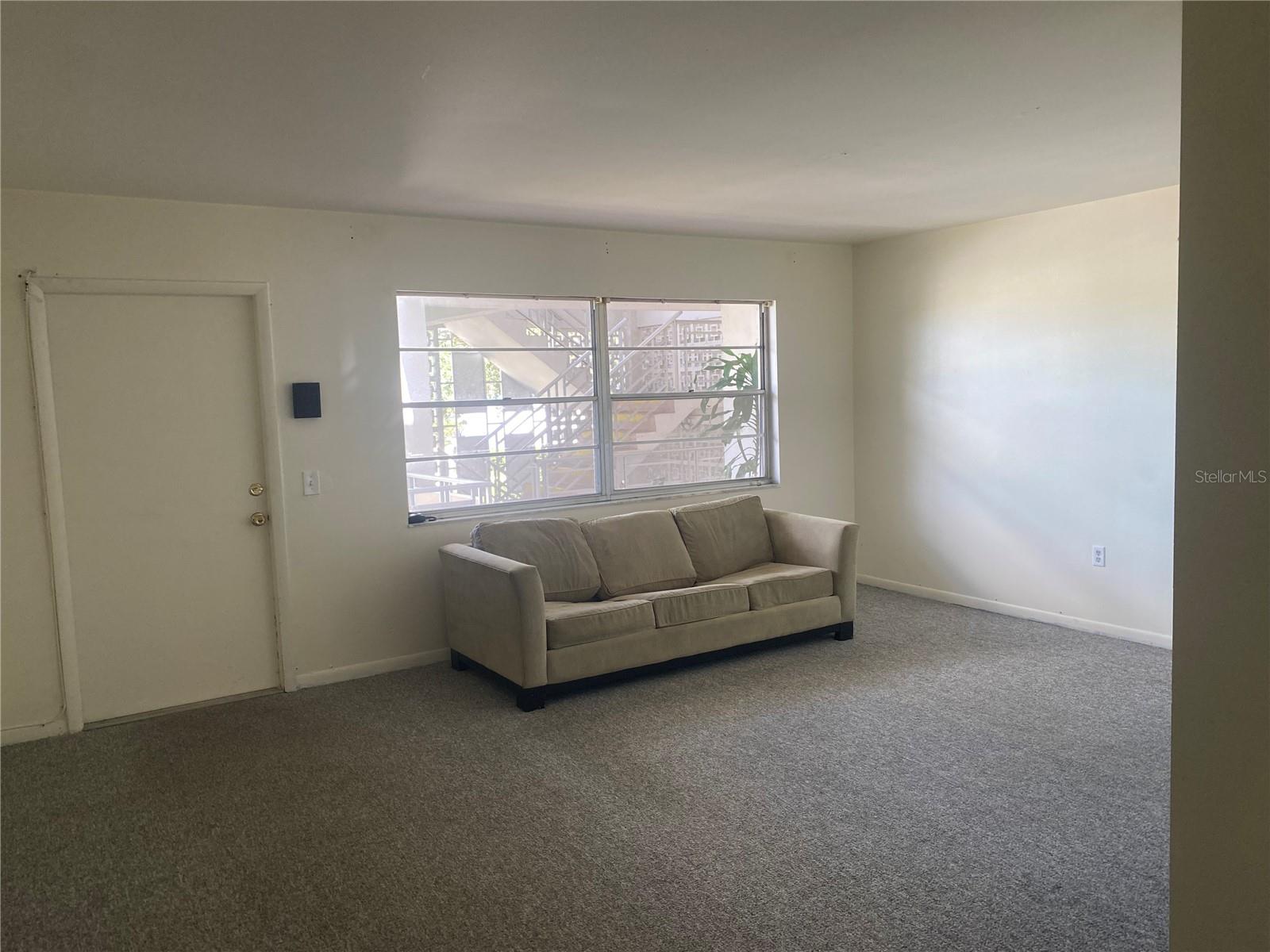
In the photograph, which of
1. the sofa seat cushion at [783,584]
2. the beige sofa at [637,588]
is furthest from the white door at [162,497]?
the sofa seat cushion at [783,584]

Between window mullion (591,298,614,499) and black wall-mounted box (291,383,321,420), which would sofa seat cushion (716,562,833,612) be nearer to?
window mullion (591,298,614,499)

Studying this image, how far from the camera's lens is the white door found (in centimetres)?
416

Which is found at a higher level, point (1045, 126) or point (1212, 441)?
point (1045, 126)

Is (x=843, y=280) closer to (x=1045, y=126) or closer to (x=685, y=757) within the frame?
(x=1045, y=126)

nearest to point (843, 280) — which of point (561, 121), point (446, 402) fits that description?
point (446, 402)

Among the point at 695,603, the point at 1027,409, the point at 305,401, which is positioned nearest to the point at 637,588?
the point at 695,603

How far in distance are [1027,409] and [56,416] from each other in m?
5.08

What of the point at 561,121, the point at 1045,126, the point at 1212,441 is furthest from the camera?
the point at 1045,126

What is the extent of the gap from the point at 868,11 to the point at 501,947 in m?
2.57

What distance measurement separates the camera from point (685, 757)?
3.67 meters

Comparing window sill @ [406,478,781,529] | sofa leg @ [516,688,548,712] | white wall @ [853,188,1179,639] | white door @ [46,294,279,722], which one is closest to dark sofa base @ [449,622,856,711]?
sofa leg @ [516,688,548,712]

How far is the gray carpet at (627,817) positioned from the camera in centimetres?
254

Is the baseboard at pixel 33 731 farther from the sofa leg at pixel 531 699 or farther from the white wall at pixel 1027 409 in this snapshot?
the white wall at pixel 1027 409

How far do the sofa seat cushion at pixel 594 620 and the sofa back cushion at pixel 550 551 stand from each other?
0.63 feet
